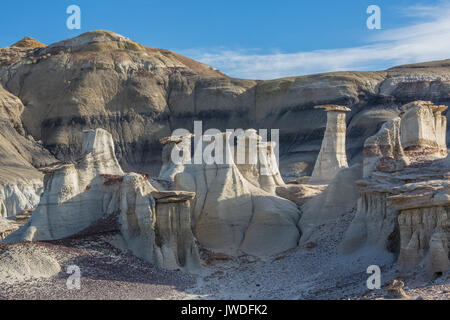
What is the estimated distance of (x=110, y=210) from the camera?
29984 mm

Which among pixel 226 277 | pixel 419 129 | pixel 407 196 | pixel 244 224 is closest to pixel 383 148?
pixel 419 129

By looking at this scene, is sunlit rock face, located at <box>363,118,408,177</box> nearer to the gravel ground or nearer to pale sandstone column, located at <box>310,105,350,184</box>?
the gravel ground

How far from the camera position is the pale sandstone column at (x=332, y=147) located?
142 feet

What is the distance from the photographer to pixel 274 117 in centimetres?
8056

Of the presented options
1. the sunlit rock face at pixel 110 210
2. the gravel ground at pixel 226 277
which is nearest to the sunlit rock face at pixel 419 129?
the gravel ground at pixel 226 277

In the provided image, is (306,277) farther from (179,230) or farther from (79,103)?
(79,103)

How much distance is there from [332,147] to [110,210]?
1763cm

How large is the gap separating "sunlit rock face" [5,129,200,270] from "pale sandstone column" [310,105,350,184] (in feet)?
48.9

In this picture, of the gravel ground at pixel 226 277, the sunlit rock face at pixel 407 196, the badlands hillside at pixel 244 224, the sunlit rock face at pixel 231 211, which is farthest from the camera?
the sunlit rock face at pixel 231 211

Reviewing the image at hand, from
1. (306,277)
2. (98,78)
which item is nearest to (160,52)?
(98,78)

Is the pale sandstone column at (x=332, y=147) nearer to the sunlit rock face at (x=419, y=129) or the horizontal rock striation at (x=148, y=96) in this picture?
the sunlit rock face at (x=419, y=129)

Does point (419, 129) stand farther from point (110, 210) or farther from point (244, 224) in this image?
point (110, 210)

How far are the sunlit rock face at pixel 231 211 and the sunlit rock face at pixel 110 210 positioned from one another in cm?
265

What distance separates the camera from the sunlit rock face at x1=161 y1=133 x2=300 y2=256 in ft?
101
